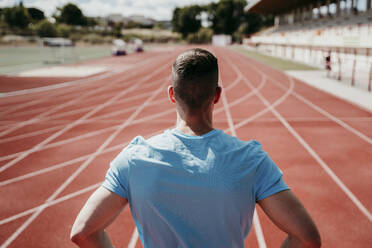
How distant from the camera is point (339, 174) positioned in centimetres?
496

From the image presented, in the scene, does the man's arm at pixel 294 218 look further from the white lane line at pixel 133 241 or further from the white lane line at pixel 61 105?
the white lane line at pixel 61 105

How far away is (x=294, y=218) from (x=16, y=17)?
92077 millimetres

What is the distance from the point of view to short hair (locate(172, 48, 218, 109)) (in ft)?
4.02

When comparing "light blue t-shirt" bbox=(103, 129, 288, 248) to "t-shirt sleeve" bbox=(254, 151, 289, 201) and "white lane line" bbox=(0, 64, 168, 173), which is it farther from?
"white lane line" bbox=(0, 64, 168, 173)

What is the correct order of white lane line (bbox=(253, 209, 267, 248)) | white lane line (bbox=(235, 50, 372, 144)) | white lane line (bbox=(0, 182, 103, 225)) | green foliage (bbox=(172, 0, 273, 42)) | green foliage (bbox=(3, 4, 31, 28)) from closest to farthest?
white lane line (bbox=(253, 209, 267, 248)), white lane line (bbox=(0, 182, 103, 225)), white lane line (bbox=(235, 50, 372, 144)), green foliage (bbox=(3, 4, 31, 28)), green foliage (bbox=(172, 0, 273, 42))

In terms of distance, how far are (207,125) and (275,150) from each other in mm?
5065

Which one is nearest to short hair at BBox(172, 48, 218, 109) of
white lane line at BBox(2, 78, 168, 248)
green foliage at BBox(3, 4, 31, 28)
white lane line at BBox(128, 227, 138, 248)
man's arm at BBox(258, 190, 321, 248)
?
man's arm at BBox(258, 190, 321, 248)


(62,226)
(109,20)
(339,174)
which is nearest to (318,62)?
(339,174)

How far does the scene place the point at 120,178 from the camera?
1.22m

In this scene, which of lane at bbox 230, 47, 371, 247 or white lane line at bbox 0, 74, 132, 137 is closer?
lane at bbox 230, 47, 371, 247

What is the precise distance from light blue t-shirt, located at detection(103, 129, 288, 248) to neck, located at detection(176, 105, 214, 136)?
1.8 inches

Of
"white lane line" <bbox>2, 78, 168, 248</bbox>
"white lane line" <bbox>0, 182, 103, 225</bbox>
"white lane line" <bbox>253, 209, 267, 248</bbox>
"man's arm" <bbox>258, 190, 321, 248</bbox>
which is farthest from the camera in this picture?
"white lane line" <bbox>0, 182, 103, 225</bbox>

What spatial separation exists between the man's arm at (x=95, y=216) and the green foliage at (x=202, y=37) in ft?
288

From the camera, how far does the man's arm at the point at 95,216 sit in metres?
1.16
